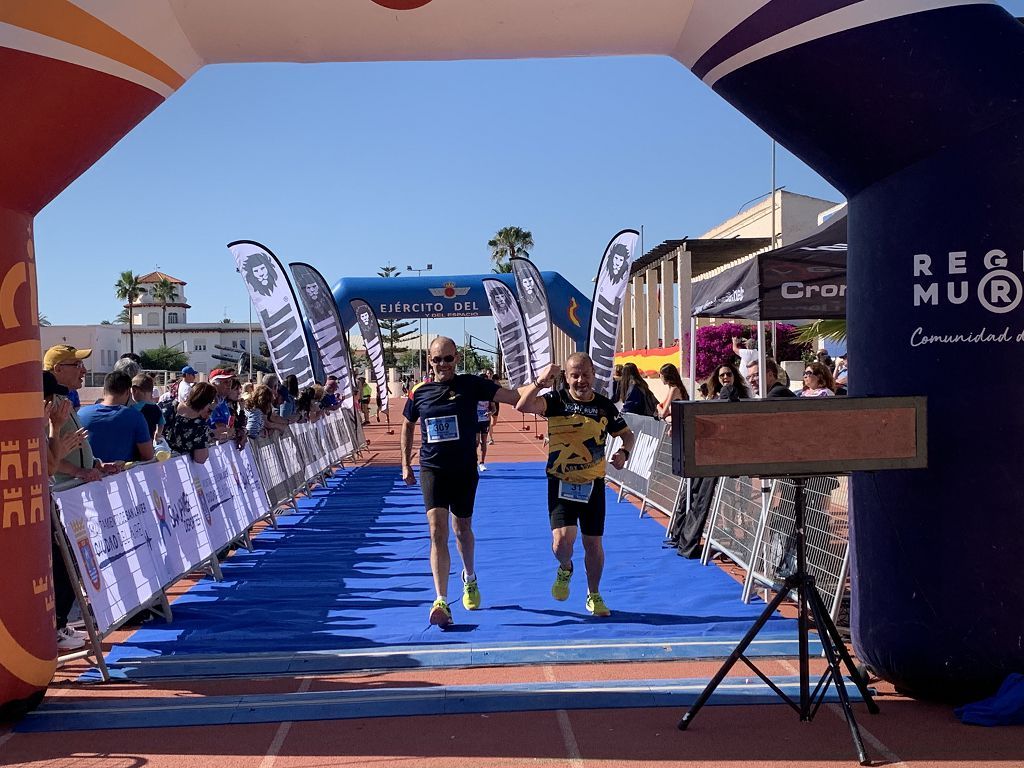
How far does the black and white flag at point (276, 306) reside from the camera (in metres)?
17.1

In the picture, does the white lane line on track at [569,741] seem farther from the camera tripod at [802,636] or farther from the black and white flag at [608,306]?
the black and white flag at [608,306]

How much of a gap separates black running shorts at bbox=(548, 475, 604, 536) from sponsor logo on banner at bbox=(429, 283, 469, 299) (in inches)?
879

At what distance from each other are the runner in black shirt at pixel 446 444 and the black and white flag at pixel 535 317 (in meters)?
13.0

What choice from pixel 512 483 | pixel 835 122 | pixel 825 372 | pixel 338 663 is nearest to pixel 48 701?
pixel 338 663

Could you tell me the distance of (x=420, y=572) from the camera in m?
8.41

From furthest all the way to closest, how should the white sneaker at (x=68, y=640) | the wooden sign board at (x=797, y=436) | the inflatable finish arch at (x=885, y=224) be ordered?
1. the white sneaker at (x=68, y=640)
2. the inflatable finish arch at (x=885, y=224)
3. the wooden sign board at (x=797, y=436)

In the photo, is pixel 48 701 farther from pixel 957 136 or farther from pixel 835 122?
pixel 957 136

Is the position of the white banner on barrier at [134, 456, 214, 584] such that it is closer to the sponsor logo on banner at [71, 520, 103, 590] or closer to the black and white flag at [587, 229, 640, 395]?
the sponsor logo on banner at [71, 520, 103, 590]

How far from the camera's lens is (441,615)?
21.0 feet

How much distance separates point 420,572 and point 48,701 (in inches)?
148

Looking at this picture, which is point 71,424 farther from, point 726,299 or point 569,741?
point 726,299

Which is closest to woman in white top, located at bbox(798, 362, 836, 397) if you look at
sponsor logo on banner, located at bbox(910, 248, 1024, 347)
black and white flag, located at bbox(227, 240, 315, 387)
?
sponsor logo on banner, located at bbox(910, 248, 1024, 347)

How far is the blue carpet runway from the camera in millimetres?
5633

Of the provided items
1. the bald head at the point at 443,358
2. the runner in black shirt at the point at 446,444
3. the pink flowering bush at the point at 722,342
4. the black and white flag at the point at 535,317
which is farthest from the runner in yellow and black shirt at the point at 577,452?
the pink flowering bush at the point at 722,342
